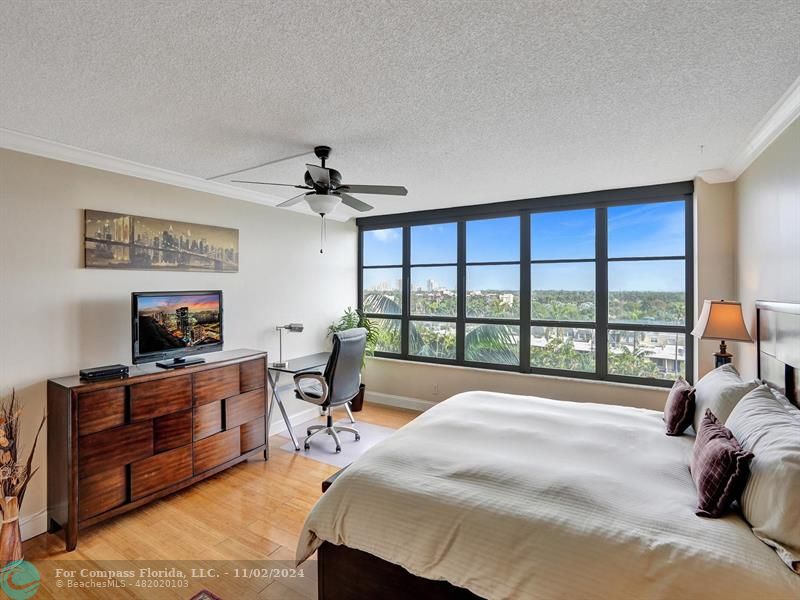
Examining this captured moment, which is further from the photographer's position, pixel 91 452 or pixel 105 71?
pixel 91 452

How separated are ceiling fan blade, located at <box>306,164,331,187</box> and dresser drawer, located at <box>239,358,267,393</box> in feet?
5.91

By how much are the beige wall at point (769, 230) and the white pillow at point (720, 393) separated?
550mm

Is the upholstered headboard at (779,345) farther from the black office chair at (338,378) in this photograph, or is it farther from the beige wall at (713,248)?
the black office chair at (338,378)

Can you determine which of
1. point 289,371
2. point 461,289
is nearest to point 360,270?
point 461,289

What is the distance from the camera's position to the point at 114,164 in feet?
9.90

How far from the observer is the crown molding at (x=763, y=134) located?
82.2 inches

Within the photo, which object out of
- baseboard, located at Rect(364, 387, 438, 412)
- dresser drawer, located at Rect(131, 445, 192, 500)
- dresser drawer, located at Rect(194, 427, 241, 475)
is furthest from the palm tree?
dresser drawer, located at Rect(131, 445, 192, 500)

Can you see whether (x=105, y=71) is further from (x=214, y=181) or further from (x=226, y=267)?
(x=226, y=267)

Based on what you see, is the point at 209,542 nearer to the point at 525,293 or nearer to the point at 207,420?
the point at 207,420

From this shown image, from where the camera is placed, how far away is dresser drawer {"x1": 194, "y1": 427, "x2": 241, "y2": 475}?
314 cm

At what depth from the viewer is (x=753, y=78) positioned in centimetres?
189

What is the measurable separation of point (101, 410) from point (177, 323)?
0.85m

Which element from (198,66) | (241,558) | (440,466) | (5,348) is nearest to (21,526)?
(5,348)

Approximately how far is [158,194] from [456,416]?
3.00m
